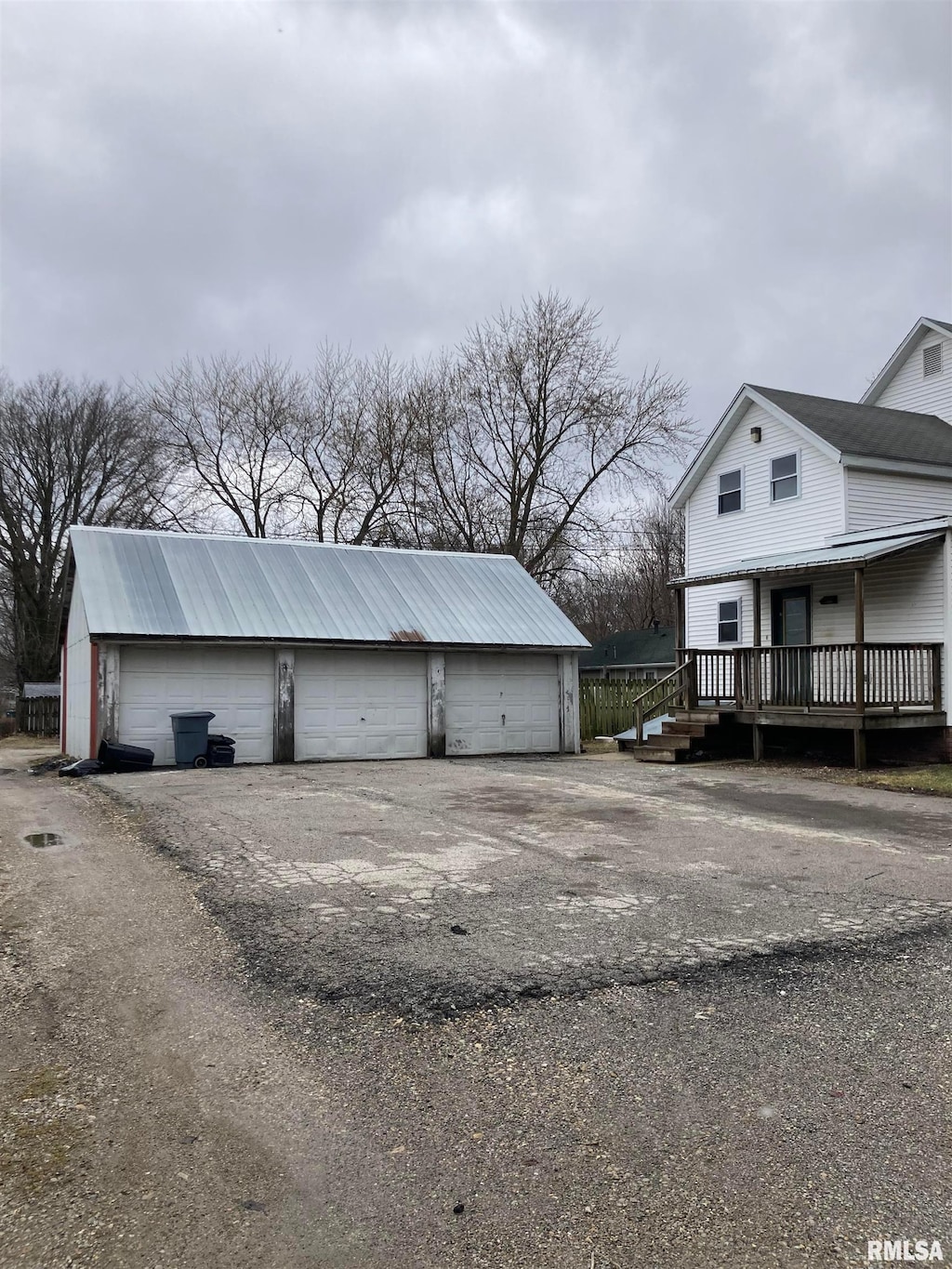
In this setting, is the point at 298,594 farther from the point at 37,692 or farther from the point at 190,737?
the point at 37,692

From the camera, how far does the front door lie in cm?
1634

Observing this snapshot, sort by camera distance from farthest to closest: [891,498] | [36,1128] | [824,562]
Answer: [891,498], [824,562], [36,1128]

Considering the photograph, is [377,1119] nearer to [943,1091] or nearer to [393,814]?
[943,1091]

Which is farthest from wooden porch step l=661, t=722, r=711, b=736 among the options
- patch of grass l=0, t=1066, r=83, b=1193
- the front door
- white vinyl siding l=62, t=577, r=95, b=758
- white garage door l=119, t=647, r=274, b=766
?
patch of grass l=0, t=1066, r=83, b=1193

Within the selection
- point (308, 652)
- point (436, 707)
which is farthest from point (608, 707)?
point (308, 652)

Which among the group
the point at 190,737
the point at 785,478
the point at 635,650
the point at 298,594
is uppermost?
the point at 785,478

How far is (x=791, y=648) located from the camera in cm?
1645

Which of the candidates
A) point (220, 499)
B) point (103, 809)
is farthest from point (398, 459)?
point (103, 809)

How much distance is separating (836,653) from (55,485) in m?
31.4

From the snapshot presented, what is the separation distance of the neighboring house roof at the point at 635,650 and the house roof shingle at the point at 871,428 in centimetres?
1366

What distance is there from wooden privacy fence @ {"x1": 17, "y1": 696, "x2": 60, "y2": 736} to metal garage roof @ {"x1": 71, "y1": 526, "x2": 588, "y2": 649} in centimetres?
1634

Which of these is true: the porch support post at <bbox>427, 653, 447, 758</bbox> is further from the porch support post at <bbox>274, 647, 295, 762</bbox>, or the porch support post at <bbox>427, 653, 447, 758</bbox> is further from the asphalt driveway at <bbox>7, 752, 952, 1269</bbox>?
the asphalt driveway at <bbox>7, 752, 952, 1269</bbox>

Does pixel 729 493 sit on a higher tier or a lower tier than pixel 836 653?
higher

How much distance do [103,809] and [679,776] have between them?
8.43m
